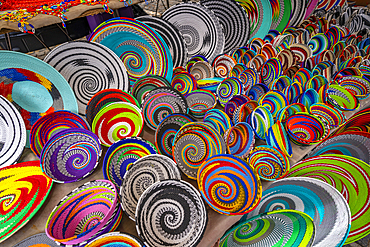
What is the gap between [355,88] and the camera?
4.26ft

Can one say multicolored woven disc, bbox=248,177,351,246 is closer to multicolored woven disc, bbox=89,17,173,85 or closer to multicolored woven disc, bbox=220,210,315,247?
multicolored woven disc, bbox=220,210,315,247

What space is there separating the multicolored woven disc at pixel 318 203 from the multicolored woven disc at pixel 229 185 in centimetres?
15

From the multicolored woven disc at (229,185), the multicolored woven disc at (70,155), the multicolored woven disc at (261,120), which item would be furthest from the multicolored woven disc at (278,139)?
the multicolored woven disc at (70,155)

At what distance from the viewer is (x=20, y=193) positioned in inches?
27.2

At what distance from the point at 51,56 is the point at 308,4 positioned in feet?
8.22

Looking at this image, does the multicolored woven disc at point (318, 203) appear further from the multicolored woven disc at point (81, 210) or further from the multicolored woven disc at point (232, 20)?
the multicolored woven disc at point (232, 20)

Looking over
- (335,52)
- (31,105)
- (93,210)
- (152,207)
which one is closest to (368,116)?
(335,52)

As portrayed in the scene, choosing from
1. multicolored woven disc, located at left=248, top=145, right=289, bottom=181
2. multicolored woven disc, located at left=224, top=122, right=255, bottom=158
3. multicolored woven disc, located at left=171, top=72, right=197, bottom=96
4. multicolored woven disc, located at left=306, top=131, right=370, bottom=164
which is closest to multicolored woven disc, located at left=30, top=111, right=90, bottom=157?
multicolored woven disc, located at left=171, top=72, right=197, bottom=96

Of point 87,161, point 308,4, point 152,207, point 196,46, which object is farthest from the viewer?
point 308,4

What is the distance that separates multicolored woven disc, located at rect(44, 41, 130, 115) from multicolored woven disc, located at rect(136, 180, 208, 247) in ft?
2.26

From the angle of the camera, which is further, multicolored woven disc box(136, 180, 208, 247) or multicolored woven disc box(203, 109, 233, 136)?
multicolored woven disc box(203, 109, 233, 136)

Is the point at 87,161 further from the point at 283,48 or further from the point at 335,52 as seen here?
the point at 335,52

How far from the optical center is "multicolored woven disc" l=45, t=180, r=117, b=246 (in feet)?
1.94

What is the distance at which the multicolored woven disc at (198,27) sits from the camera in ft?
4.28
